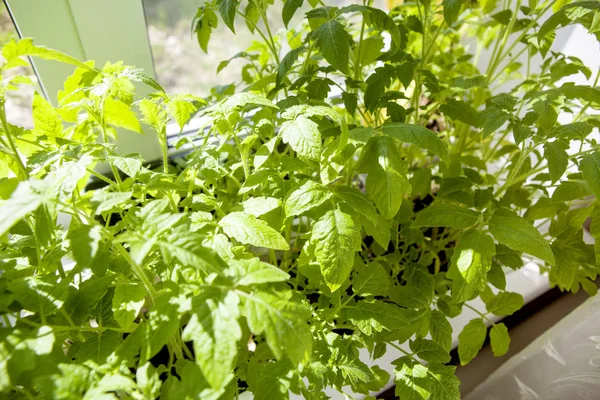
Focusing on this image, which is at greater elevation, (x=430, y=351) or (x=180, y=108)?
(x=180, y=108)

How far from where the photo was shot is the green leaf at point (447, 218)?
0.58 meters

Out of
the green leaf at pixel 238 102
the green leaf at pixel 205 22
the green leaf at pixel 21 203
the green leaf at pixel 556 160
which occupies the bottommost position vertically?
the green leaf at pixel 556 160

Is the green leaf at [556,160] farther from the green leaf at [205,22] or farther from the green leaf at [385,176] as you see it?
the green leaf at [205,22]

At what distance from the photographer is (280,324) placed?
338mm

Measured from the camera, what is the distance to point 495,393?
2.88ft

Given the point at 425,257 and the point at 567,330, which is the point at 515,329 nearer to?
the point at 567,330

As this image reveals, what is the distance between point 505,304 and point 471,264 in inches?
11.3

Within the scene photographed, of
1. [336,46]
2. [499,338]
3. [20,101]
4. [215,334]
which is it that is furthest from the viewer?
[20,101]

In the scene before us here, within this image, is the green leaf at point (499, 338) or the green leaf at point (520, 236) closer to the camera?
the green leaf at point (520, 236)

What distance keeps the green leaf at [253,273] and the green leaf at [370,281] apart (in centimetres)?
23

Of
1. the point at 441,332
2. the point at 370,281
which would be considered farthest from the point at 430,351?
the point at 370,281

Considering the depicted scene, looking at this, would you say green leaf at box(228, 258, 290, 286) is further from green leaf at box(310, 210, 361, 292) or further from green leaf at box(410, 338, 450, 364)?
green leaf at box(410, 338, 450, 364)

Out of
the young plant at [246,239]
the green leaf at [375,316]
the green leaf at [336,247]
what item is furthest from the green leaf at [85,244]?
the green leaf at [375,316]

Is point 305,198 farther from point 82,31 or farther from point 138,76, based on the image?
point 82,31
